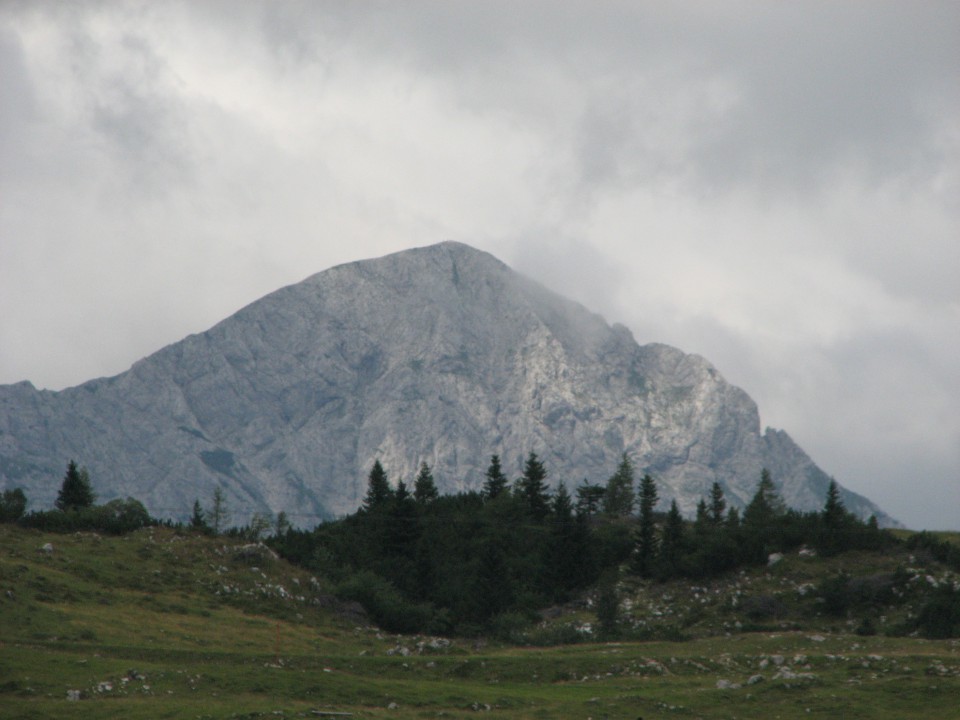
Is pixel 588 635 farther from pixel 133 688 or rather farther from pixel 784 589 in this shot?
pixel 133 688

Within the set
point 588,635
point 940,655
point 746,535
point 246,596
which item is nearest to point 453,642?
point 588,635

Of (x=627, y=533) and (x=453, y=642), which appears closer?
(x=453, y=642)

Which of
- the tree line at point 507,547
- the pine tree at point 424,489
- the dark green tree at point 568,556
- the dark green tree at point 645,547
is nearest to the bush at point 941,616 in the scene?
the tree line at point 507,547

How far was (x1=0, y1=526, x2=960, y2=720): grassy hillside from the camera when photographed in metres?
45.3

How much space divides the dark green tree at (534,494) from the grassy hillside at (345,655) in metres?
34.5

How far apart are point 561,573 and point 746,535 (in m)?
17.4

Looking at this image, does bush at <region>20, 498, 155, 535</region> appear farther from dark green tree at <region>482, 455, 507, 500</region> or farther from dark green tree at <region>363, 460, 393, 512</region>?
dark green tree at <region>482, 455, 507, 500</region>

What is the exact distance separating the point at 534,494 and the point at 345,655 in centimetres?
6314

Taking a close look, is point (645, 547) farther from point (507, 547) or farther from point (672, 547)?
point (507, 547)

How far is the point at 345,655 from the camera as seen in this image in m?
57.9

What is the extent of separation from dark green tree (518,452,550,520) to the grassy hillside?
1360 inches

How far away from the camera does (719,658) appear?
5647 centimetres

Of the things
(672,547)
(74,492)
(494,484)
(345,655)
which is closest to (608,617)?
(345,655)

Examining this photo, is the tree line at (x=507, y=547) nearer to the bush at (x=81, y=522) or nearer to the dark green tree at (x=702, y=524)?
the dark green tree at (x=702, y=524)
